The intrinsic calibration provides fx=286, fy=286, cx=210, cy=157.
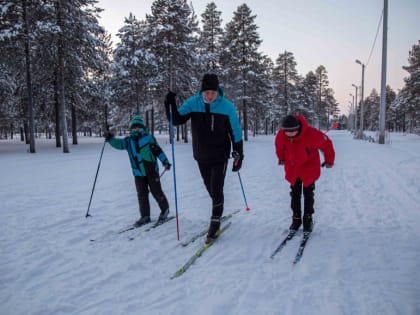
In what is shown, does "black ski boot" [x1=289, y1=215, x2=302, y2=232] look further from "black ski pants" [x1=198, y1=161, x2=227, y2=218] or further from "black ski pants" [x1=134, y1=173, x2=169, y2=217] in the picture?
"black ski pants" [x1=134, y1=173, x2=169, y2=217]

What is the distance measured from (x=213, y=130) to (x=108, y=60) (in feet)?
74.2

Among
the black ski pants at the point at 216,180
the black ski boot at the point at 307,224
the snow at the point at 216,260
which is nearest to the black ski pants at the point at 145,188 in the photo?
the snow at the point at 216,260

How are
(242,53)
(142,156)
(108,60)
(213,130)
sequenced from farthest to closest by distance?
(242,53) < (108,60) < (142,156) < (213,130)

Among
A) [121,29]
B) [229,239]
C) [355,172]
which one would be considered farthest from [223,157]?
[121,29]

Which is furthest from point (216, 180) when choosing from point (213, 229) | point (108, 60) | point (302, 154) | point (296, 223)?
point (108, 60)

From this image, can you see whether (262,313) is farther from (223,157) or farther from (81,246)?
(81,246)

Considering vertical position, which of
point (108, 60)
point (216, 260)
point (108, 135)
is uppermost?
point (108, 60)

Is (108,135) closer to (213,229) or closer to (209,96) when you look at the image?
(209,96)

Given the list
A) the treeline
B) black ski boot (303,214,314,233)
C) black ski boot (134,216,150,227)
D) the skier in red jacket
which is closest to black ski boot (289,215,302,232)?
the skier in red jacket

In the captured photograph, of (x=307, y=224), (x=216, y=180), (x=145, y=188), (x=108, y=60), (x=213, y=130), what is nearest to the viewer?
(x=213, y=130)

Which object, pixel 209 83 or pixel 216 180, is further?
pixel 216 180

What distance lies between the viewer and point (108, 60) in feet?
77.8

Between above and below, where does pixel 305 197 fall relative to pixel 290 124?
below

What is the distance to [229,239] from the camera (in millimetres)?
4379
